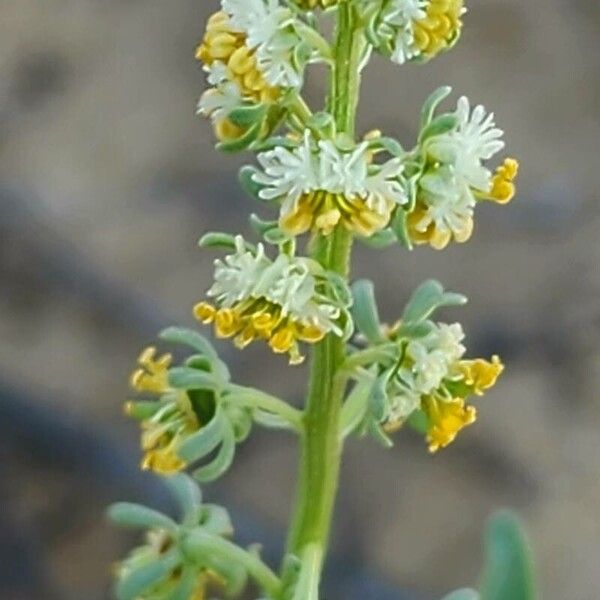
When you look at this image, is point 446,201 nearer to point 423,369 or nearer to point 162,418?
point 423,369

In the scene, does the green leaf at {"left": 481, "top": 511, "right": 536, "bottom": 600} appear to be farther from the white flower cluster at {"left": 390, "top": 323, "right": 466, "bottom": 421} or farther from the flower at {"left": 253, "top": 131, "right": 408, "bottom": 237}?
the flower at {"left": 253, "top": 131, "right": 408, "bottom": 237}

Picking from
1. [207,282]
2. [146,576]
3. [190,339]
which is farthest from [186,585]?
[207,282]

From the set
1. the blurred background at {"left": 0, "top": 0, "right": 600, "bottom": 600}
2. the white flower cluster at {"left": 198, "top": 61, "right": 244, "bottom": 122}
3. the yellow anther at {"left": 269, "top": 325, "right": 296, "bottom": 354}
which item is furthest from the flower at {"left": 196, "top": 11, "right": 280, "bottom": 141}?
the blurred background at {"left": 0, "top": 0, "right": 600, "bottom": 600}

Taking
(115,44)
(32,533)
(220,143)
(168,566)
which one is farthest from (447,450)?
(220,143)

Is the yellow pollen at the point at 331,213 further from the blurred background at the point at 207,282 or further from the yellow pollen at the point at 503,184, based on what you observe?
the blurred background at the point at 207,282

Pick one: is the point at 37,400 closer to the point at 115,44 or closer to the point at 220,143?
the point at 115,44

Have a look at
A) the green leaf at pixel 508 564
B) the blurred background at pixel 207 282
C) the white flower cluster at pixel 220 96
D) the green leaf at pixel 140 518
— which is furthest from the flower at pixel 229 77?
the blurred background at pixel 207 282

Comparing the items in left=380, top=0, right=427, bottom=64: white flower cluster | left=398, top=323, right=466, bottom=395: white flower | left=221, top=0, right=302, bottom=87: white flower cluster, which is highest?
left=380, top=0, right=427, bottom=64: white flower cluster

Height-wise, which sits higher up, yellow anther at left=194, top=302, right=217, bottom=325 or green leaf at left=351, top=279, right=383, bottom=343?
green leaf at left=351, top=279, right=383, bottom=343
